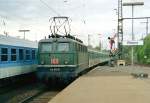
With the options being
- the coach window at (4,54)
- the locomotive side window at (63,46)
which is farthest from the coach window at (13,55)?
the locomotive side window at (63,46)

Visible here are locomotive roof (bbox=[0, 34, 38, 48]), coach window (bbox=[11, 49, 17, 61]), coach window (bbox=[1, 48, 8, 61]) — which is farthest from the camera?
coach window (bbox=[11, 49, 17, 61])

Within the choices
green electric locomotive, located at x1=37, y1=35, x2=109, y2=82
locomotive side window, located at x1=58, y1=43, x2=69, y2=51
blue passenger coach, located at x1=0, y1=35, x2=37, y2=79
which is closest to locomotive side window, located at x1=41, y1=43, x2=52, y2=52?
green electric locomotive, located at x1=37, y1=35, x2=109, y2=82

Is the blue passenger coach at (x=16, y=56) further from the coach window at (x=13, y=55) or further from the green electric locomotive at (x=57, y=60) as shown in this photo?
the green electric locomotive at (x=57, y=60)

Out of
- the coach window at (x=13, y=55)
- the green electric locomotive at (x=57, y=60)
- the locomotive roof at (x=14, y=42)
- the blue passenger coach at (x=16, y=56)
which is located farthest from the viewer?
the green electric locomotive at (x=57, y=60)

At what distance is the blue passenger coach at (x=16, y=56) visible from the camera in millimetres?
20953

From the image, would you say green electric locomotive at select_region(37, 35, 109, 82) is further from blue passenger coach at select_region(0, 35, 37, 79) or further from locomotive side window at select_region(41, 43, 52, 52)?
blue passenger coach at select_region(0, 35, 37, 79)

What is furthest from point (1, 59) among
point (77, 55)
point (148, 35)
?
point (148, 35)

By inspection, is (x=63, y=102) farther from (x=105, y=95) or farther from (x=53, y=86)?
(x=53, y=86)

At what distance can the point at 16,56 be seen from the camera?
77.7 feet

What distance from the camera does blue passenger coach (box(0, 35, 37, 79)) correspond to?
20953 millimetres

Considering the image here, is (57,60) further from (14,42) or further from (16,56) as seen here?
(14,42)

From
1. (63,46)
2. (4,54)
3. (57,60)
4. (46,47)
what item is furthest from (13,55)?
(63,46)

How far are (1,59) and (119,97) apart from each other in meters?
6.83

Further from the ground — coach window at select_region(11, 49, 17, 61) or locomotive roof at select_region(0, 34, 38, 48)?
locomotive roof at select_region(0, 34, 38, 48)
